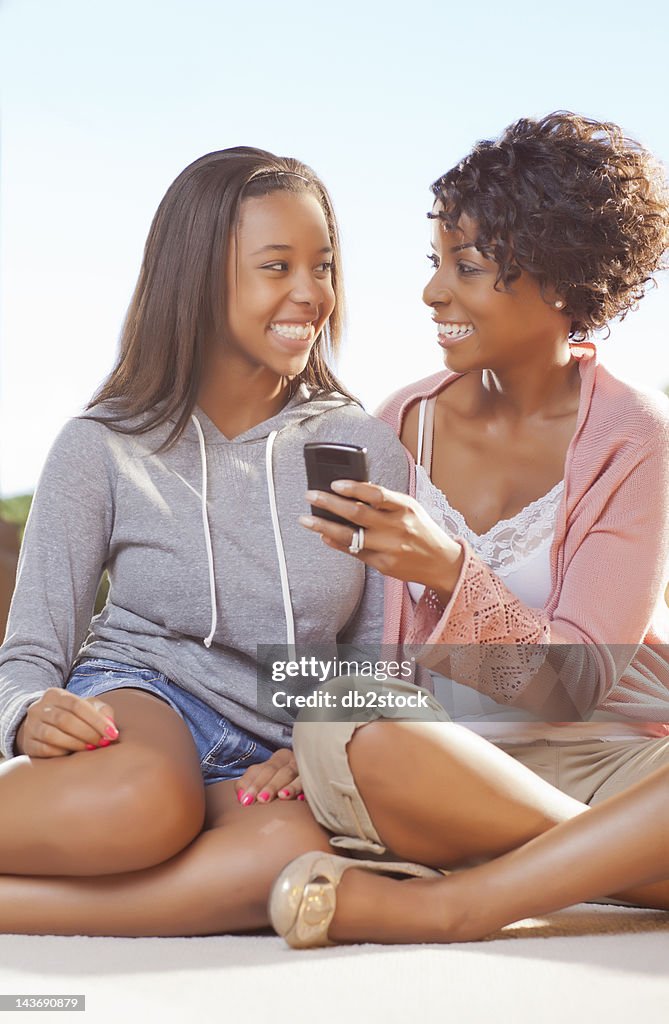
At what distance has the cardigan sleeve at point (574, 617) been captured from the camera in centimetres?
134

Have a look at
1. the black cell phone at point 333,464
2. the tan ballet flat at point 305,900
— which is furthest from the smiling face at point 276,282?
the tan ballet flat at point 305,900

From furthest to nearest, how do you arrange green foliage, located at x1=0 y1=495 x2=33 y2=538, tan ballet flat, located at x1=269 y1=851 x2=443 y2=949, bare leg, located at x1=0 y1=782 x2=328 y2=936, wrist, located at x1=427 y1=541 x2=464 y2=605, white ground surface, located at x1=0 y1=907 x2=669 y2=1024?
1. green foliage, located at x1=0 y1=495 x2=33 y2=538
2. wrist, located at x1=427 y1=541 x2=464 y2=605
3. bare leg, located at x1=0 y1=782 x2=328 y2=936
4. tan ballet flat, located at x1=269 y1=851 x2=443 y2=949
5. white ground surface, located at x1=0 y1=907 x2=669 y2=1024

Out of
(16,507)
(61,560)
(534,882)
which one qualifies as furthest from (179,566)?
(16,507)

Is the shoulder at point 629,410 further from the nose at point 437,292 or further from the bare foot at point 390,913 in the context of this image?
the bare foot at point 390,913

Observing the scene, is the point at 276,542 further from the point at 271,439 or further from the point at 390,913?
the point at 390,913

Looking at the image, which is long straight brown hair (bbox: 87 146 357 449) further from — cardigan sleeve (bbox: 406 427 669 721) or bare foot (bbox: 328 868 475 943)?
bare foot (bbox: 328 868 475 943)

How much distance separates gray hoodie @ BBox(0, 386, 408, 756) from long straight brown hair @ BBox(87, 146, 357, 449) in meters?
0.05

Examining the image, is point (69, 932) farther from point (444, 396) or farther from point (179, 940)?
point (444, 396)

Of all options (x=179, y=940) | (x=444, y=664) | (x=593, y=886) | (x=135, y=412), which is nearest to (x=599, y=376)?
(x=444, y=664)

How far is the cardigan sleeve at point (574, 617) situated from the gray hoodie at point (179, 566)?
180 millimetres

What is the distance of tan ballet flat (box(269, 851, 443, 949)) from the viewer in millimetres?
1072

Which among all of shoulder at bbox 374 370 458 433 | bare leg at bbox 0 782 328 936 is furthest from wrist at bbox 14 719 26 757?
shoulder at bbox 374 370 458 433

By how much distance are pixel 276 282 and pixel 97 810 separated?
0.72m

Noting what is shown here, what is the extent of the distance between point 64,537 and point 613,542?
0.69 meters
